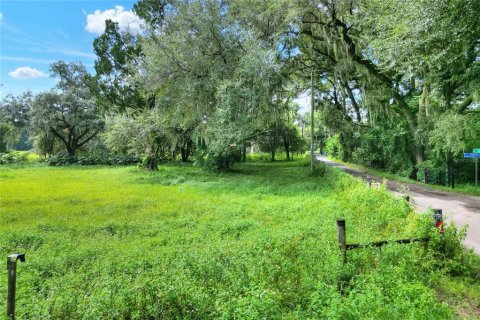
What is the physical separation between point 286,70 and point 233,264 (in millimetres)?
17438

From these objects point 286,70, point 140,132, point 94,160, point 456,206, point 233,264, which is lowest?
point 456,206

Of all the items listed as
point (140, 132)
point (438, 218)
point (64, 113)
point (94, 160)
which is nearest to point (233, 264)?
point (438, 218)

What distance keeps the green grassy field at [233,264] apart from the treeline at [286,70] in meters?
6.04

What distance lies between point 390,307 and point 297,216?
6.24m

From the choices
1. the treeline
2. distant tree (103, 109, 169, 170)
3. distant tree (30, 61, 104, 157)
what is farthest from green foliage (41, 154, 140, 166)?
distant tree (103, 109, 169, 170)

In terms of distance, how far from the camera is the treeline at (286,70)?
1138 cm

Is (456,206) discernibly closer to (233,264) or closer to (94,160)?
(233,264)

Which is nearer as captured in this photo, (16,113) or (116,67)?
(116,67)

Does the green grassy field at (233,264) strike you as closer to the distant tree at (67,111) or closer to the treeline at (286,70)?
the treeline at (286,70)

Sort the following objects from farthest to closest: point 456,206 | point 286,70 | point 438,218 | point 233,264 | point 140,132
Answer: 1. point 140,132
2. point 286,70
3. point 456,206
4. point 438,218
5. point 233,264

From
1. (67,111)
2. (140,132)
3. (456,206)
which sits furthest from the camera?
(67,111)

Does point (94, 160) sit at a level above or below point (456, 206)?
above

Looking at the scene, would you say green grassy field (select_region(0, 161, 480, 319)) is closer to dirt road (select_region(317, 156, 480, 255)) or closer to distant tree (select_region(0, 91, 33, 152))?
dirt road (select_region(317, 156, 480, 255))

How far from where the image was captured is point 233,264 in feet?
16.0
